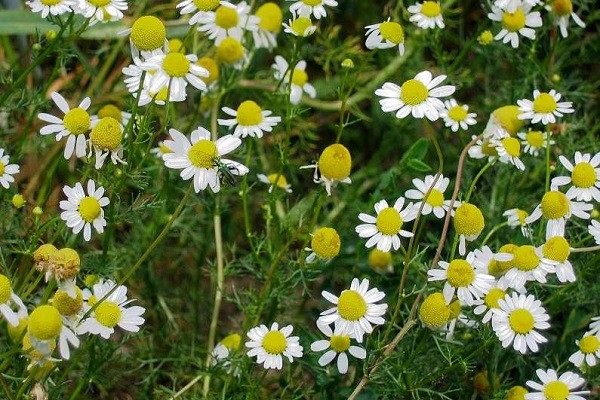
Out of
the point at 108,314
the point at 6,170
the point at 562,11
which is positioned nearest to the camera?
the point at 108,314

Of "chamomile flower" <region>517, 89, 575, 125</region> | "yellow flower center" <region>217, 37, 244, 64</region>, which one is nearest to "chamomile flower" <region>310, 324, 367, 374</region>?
"chamomile flower" <region>517, 89, 575, 125</region>

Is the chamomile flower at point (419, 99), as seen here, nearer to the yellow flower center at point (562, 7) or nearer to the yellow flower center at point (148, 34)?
the yellow flower center at point (148, 34)

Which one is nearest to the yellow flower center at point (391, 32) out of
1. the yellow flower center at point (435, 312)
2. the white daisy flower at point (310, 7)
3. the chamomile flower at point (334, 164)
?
the white daisy flower at point (310, 7)

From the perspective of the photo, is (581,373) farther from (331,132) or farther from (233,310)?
(331,132)

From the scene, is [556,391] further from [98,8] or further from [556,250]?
[98,8]

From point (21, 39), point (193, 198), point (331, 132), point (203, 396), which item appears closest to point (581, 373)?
point (203, 396)

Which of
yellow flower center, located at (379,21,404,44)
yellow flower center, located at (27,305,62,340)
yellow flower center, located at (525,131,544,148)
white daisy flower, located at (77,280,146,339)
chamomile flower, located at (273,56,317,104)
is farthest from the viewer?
chamomile flower, located at (273,56,317,104)

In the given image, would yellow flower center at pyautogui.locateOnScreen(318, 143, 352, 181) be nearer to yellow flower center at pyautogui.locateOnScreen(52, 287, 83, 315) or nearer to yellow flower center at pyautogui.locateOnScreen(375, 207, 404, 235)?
yellow flower center at pyautogui.locateOnScreen(375, 207, 404, 235)

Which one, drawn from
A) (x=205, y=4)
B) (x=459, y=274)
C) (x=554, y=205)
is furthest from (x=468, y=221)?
(x=205, y=4)
